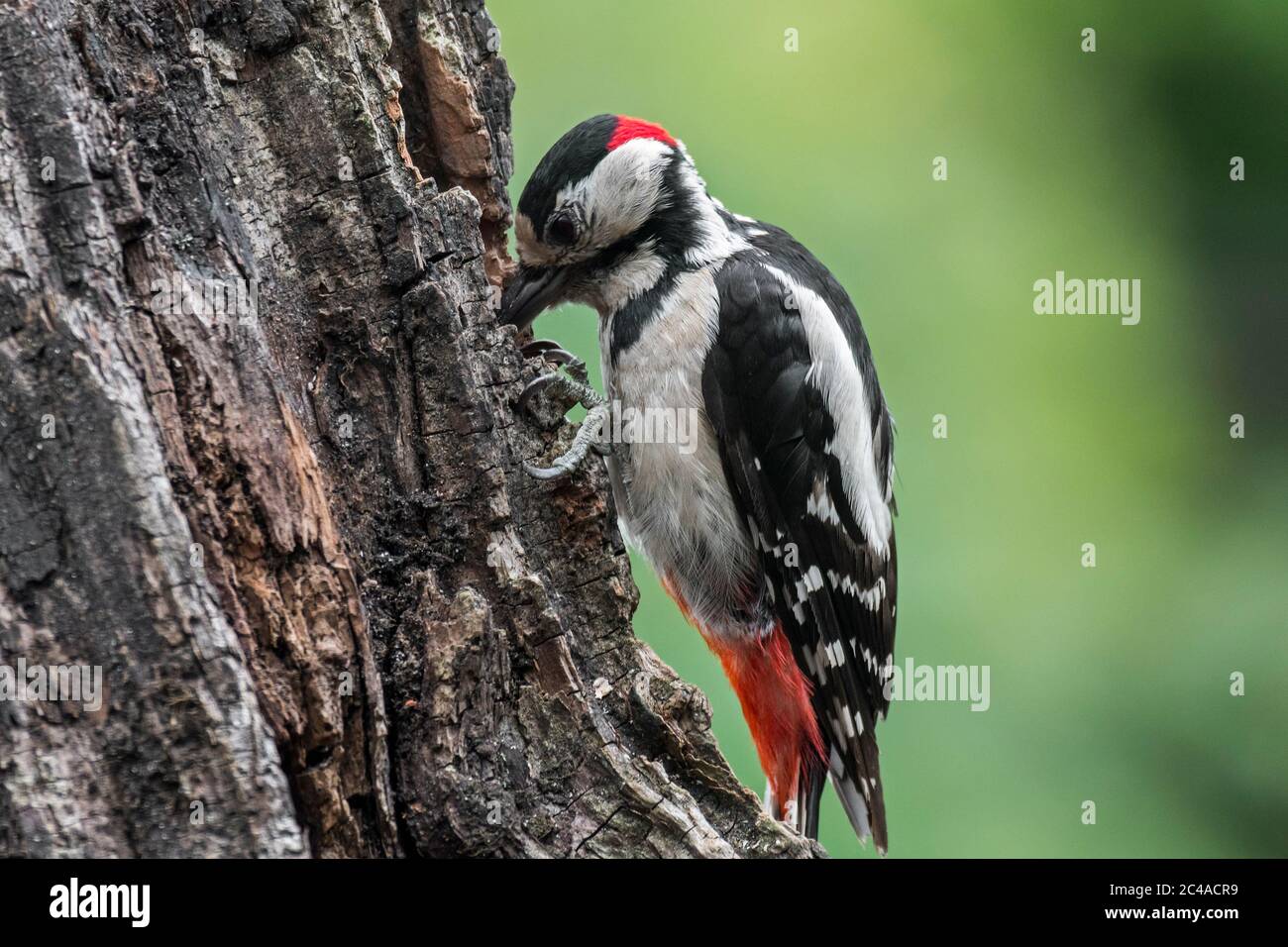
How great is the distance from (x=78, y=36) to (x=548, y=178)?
110cm

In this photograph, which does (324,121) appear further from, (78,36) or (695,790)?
(695,790)

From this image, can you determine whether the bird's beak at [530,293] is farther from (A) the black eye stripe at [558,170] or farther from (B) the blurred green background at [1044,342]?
(B) the blurred green background at [1044,342]

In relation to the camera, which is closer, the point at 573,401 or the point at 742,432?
the point at 573,401

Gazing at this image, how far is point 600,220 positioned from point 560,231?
0.10m

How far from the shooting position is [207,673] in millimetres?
1230

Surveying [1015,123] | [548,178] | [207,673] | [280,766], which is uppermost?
[1015,123]

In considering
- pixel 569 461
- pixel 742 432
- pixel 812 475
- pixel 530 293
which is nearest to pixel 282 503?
pixel 569 461

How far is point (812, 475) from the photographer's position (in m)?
2.41

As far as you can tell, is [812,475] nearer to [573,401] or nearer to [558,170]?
[573,401]

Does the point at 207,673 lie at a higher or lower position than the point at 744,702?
higher

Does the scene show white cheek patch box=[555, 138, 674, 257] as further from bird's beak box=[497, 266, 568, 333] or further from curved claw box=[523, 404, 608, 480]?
curved claw box=[523, 404, 608, 480]

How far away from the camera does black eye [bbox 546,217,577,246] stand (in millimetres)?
2352
